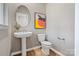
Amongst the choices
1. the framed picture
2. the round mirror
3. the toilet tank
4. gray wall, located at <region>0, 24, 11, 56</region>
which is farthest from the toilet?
gray wall, located at <region>0, 24, 11, 56</region>

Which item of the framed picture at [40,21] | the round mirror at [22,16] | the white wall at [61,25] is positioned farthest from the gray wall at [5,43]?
the white wall at [61,25]

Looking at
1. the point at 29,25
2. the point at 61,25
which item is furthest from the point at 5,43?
the point at 61,25

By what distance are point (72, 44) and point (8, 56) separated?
100 cm

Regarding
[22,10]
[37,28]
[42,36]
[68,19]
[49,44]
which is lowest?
[49,44]

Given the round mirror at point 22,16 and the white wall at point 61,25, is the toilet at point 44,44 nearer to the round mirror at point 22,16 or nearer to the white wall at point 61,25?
the white wall at point 61,25

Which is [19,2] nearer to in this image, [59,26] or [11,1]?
[11,1]

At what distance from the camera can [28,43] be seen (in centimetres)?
146

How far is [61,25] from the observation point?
1.51 m

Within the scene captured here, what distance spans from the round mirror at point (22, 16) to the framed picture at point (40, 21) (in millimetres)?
130

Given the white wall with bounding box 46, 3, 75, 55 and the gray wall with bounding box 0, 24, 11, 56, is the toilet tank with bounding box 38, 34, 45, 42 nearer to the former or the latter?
the white wall with bounding box 46, 3, 75, 55

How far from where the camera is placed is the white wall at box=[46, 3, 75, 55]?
1.43 meters

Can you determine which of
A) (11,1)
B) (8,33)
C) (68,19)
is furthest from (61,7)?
(8,33)

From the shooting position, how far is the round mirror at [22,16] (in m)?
1.41

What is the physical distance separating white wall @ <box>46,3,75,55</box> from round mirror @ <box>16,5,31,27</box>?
1.11 feet
